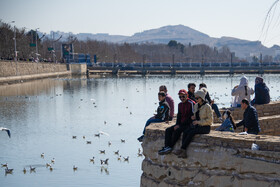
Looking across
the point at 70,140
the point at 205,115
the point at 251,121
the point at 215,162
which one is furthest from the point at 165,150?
the point at 70,140

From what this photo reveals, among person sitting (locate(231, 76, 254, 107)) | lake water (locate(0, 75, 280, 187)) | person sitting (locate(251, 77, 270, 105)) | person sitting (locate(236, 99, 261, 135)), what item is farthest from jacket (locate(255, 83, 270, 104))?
lake water (locate(0, 75, 280, 187))

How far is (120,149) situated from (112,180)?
446 cm

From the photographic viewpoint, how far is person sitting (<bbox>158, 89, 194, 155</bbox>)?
9.03 metres

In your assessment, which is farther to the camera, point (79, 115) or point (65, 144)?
point (79, 115)

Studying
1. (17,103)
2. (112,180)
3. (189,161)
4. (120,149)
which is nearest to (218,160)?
(189,161)

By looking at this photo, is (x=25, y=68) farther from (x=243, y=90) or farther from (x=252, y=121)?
(x=252, y=121)

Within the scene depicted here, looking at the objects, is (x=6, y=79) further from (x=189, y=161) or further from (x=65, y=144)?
(x=189, y=161)

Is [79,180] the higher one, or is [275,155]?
[275,155]

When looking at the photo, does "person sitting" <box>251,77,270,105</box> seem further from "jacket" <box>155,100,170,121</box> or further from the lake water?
the lake water

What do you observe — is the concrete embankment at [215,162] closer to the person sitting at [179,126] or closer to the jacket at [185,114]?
the person sitting at [179,126]

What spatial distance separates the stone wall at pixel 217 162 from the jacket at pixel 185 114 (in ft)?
1.28

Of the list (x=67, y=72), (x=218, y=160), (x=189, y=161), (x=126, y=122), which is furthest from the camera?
(x=67, y=72)

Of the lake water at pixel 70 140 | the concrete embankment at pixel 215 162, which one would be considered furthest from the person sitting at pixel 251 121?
the lake water at pixel 70 140

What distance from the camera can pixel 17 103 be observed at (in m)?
39.4
